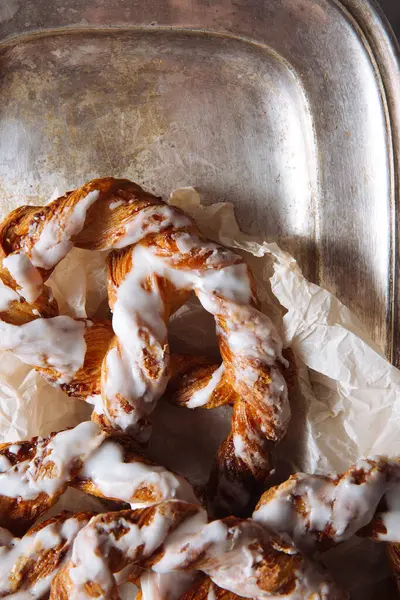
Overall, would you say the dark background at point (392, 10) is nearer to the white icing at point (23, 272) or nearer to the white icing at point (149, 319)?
the white icing at point (149, 319)

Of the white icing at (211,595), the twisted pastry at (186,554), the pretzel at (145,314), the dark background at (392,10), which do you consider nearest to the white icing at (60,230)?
the pretzel at (145,314)

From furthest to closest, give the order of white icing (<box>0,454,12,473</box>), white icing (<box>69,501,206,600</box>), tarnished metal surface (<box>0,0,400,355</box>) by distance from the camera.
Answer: tarnished metal surface (<box>0,0,400,355</box>)
white icing (<box>0,454,12,473</box>)
white icing (<box>69,501,206,600</box>)

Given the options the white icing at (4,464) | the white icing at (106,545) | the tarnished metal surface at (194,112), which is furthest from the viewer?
the tarnished metal surface at (194,112)

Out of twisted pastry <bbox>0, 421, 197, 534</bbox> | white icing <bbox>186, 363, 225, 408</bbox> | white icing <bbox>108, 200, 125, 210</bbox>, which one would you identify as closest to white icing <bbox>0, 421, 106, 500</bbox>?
twisted pastry <bbox>0, 421, 197, 534</bbox>

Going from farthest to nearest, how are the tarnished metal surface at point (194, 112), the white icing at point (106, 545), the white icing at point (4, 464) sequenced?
the tarnished metal surface at point (194, 112) < the white icing at point (4, 464) < the white icing at point (106, 545)

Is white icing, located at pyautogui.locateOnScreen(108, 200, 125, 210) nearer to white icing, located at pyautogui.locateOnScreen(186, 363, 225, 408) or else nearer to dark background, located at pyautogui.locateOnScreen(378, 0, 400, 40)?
white icing, located at pyautogui.locateOnScreen(186, 363, 225, 408)

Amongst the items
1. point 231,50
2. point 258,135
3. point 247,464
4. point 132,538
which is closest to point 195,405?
point 247,464
